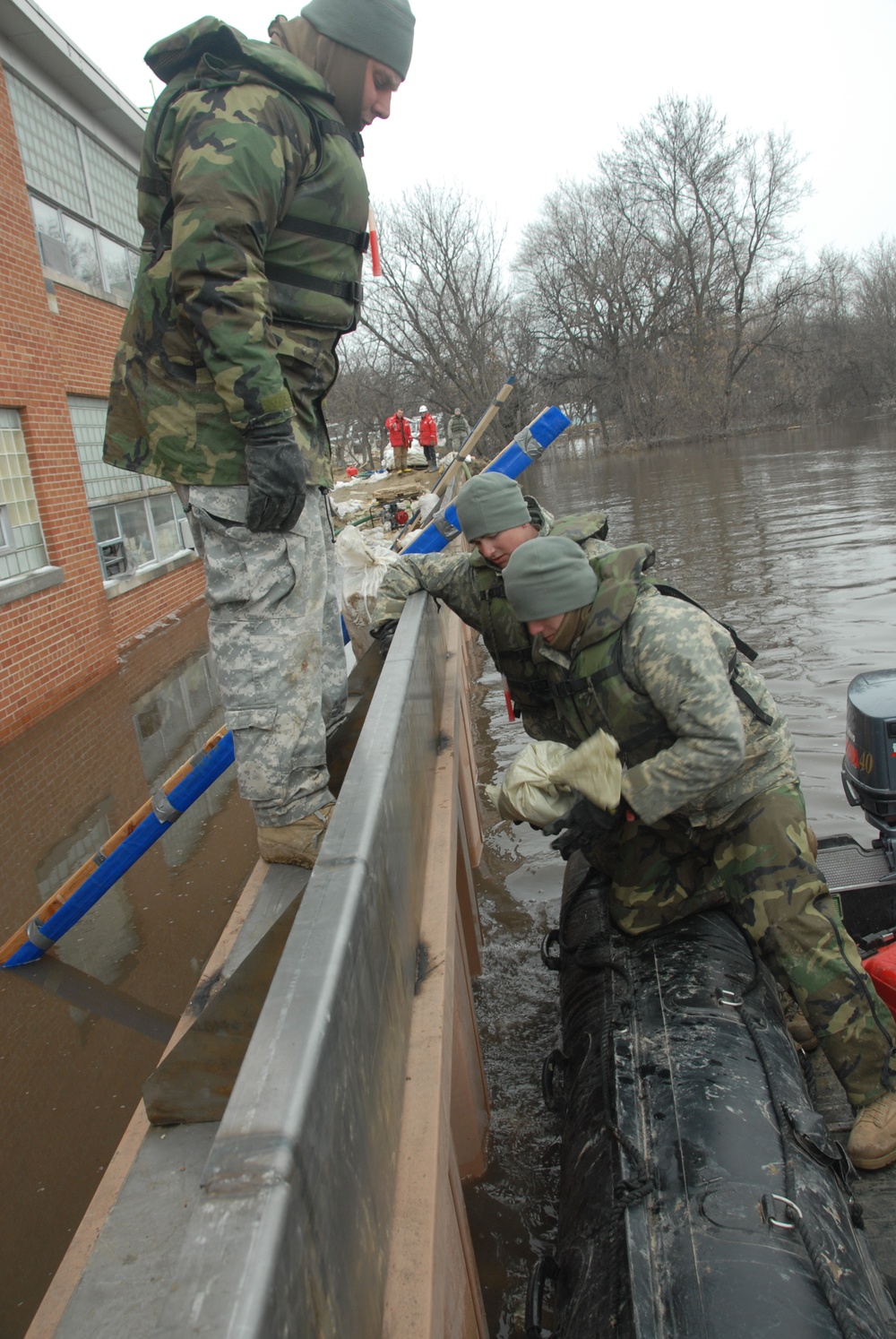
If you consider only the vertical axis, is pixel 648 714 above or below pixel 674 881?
above

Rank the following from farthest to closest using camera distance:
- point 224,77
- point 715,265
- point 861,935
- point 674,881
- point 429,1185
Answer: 1. point 715,265
2. point 861,935
3. point 674,881
4. point 224,77
5. point 429,1185

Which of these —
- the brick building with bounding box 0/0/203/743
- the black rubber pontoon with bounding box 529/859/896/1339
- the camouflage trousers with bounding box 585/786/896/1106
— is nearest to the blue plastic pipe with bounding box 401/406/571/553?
the camouflage trousers with bounding box 585/786/896/1106

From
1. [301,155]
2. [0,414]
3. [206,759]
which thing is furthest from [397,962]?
[0,414]

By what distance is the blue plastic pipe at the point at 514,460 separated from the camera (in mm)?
4730

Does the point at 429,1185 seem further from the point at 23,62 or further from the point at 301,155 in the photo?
the point at 23,62

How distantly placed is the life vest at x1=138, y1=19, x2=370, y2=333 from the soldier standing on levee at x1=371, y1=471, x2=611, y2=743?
1.22 metres

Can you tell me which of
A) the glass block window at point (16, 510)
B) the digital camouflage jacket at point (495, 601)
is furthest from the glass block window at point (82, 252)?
the digital camouflage jacket at point (495, 601)

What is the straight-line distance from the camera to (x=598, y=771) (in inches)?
108

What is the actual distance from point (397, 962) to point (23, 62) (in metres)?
11.6

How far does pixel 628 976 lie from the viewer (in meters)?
2.75

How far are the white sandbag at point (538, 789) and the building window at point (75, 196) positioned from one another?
9769mm

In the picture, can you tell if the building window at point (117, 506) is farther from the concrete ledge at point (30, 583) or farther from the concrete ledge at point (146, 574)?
the concrete ledge at point (30, 583)

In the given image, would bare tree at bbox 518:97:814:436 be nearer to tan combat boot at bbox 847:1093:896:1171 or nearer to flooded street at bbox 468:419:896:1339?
flooded street at bbox 468:419:896:1339

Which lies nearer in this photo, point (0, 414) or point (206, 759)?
point (206, 759)
